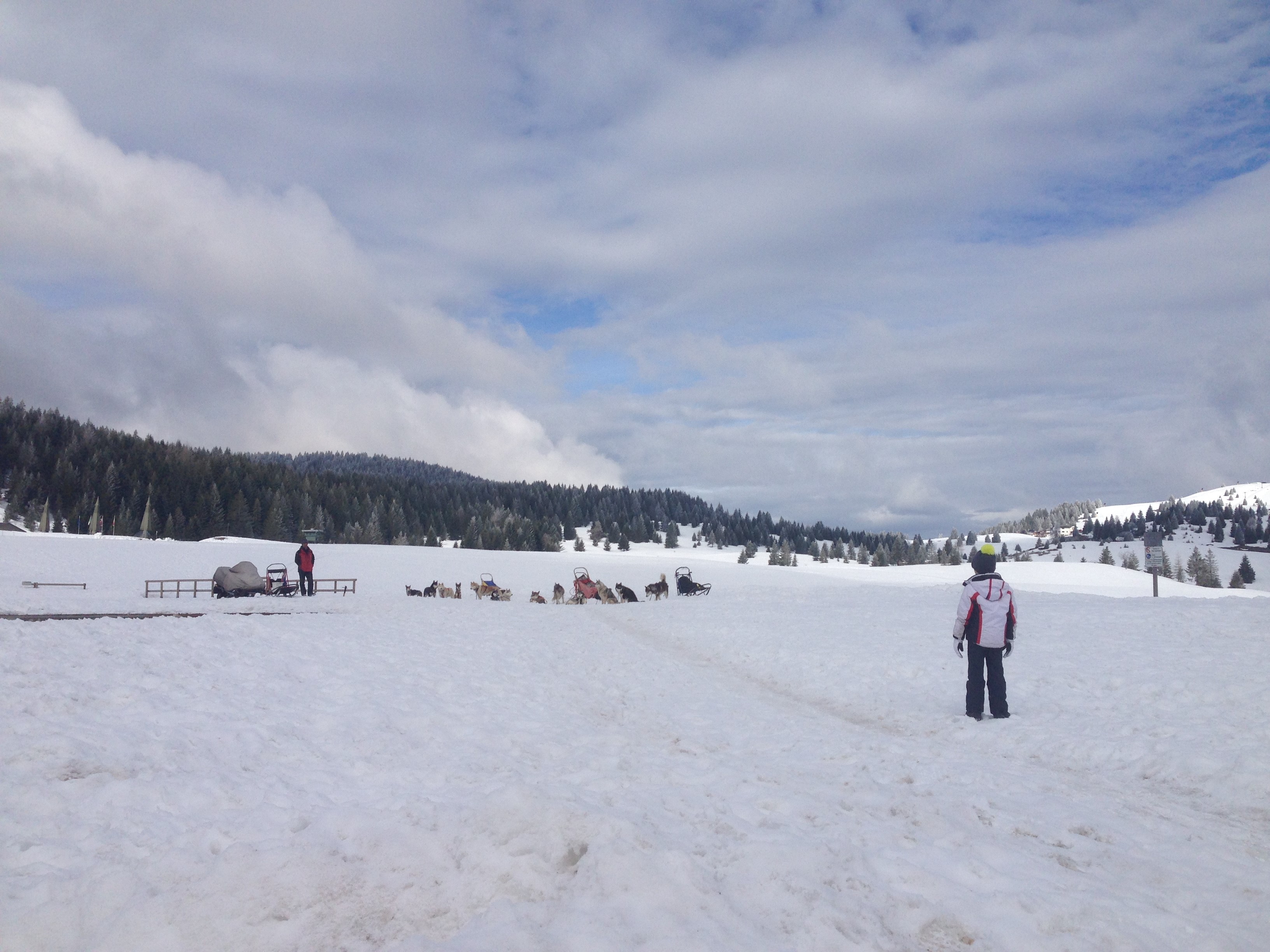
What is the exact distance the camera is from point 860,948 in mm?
4273

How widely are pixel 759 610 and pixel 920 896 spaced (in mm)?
22885

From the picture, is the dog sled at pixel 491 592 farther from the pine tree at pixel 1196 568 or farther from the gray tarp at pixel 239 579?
the pine tree at pixel 1196 568

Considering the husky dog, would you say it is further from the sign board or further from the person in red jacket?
the sign board

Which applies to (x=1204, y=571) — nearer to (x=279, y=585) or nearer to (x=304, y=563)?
(x=279, y=585)

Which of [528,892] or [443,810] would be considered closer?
[528,892]

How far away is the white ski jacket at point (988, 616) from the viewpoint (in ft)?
36.7

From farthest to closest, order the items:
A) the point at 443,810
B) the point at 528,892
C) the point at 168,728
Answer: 1. the point at 168,728
2. the point at 443,810
3. the point at 528,892

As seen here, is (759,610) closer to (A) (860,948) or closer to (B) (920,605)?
(B) (920,605)

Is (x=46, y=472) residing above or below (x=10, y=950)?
above

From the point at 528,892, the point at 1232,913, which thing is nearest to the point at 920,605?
the point at 1232,913

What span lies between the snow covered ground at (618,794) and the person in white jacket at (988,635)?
0.55 metres

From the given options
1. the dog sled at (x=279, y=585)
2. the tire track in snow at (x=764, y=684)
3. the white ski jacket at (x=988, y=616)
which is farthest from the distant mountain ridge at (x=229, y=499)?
the white ski jacket at (x=988, y=616)

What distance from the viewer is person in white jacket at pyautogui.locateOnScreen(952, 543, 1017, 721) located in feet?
36.2

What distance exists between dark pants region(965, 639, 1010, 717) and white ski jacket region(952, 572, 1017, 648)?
138 mm
